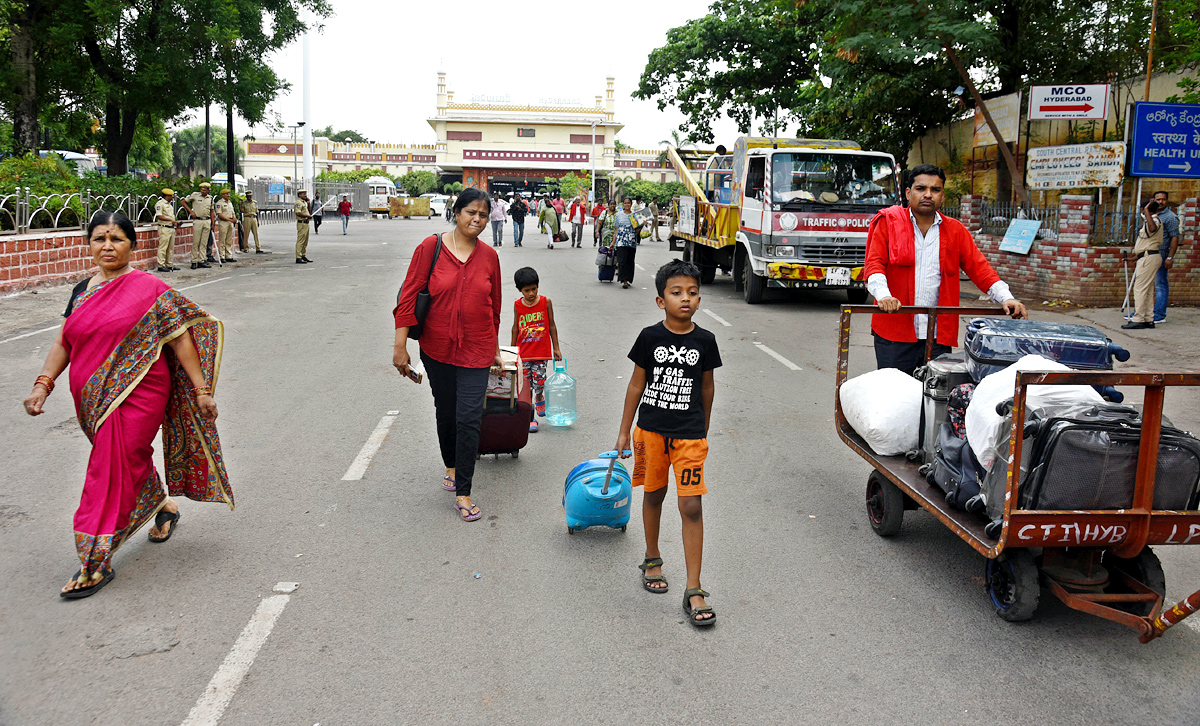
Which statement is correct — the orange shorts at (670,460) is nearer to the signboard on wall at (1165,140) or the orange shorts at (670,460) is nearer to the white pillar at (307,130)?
the signboard on wall at (1165,140)

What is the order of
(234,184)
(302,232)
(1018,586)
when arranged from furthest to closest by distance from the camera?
(234,184)
(302,232)
(1018,586)

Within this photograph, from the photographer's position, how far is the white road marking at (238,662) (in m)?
3.25

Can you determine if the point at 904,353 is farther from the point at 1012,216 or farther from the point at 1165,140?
the point at 1012,216

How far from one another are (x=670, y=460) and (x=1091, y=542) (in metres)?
1.62

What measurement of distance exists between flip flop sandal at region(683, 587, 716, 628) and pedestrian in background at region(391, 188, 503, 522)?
1.57 metres

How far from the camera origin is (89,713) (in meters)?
3.24

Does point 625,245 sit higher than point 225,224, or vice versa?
point 225,224

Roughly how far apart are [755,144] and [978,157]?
24.5 ft

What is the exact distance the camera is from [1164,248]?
12.8 m

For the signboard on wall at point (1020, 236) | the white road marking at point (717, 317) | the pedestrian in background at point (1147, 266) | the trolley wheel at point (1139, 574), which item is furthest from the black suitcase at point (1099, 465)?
the signboard on wall at point (1020, 236)

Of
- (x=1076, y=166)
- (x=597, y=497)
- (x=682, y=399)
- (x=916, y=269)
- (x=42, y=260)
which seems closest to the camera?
(x=682, y=399)

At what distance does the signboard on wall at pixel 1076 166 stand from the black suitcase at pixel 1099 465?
1359 centimetres

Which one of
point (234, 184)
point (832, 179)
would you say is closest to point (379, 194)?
point (234, 184)

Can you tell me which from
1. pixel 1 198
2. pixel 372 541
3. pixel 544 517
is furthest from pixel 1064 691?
pixel 1 198
